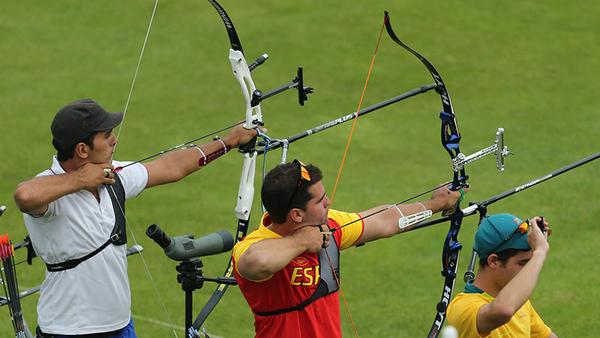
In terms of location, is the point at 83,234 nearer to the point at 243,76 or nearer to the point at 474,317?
the point at 243,76

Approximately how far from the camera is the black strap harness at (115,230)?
538 centimetres

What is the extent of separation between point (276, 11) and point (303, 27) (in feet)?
1.94

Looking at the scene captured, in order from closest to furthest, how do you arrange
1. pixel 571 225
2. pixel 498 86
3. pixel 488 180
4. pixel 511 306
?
pixel 511 306 → pixel 571 225 → pixel 488 180 → pixel 498 86

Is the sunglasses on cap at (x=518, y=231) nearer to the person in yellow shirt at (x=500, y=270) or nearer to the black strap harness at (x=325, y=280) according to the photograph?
the person in yellow shirt at (x=500, y=270)

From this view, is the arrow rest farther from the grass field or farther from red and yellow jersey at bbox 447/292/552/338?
the grass field

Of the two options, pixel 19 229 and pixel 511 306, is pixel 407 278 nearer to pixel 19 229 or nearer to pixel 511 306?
pixel 19 229

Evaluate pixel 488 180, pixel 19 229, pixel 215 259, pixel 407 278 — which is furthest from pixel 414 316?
pixel 19 229

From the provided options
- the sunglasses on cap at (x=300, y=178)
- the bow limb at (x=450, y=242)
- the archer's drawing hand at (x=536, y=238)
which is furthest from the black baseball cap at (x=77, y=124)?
the archer's drawing hand at (x=536, y=238)

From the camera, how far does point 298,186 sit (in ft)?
15.6

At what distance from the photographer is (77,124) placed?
5328 mm

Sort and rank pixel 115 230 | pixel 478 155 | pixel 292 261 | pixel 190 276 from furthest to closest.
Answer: pixel 478 155 < pixel 190 276 < pixel 115 230 < pixel 292 261

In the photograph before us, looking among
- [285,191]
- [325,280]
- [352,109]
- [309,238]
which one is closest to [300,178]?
[285,191]

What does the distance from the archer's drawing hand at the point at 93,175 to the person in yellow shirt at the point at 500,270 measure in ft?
5.43

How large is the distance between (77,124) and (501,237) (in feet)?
6.36
